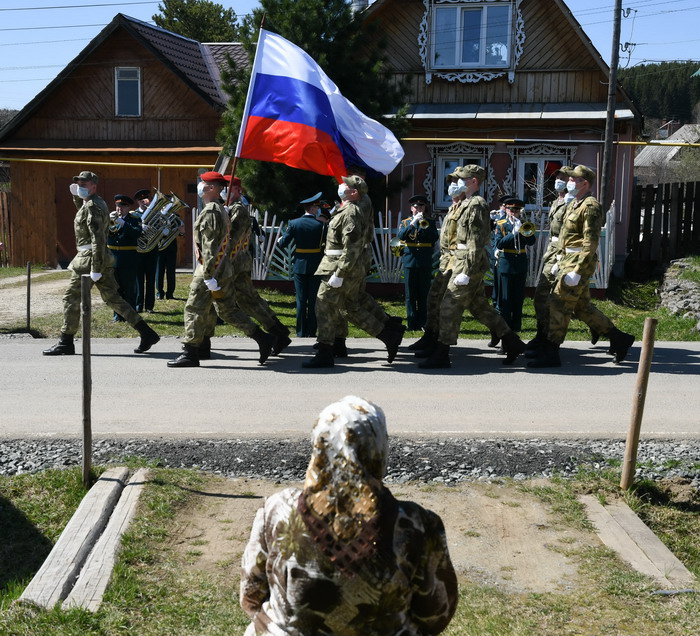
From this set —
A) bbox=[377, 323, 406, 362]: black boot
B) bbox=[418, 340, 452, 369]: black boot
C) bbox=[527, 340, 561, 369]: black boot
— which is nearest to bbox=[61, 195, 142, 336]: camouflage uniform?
bbox=[377, 323, 406, 362]: black boot

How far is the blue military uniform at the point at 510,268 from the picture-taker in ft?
43.6

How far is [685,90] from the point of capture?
2911 inches

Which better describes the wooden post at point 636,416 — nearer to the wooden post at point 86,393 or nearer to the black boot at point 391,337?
the wooden post at point 86,393

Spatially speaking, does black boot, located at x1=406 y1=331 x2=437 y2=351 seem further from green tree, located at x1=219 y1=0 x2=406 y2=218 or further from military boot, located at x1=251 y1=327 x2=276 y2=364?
green tree, located at x1=219 y1=0 x2=406 y2=218

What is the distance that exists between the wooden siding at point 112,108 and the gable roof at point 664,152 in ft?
94.3

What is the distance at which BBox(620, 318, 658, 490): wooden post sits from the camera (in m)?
6.46

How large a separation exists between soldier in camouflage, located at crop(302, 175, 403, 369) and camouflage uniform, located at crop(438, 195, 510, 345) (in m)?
0.64

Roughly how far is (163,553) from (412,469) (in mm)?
2135

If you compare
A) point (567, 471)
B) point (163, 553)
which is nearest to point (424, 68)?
point (567, 471)

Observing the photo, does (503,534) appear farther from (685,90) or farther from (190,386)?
(685,90)

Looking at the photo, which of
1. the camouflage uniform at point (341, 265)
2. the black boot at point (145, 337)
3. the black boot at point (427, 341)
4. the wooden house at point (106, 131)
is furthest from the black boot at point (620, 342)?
the wooden house at point (106, 131)

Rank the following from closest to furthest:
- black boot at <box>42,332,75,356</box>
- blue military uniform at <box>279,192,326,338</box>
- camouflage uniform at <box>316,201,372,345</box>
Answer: camouflage uniform at <box>316,201,372,345</box> < black boot at <box>42,332,75,356</box> < blue military uniform at <box>279,192,326,338</box>

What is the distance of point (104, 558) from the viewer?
5.08m

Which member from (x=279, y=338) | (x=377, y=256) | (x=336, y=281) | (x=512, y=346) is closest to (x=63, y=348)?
(x=279, y=338)
